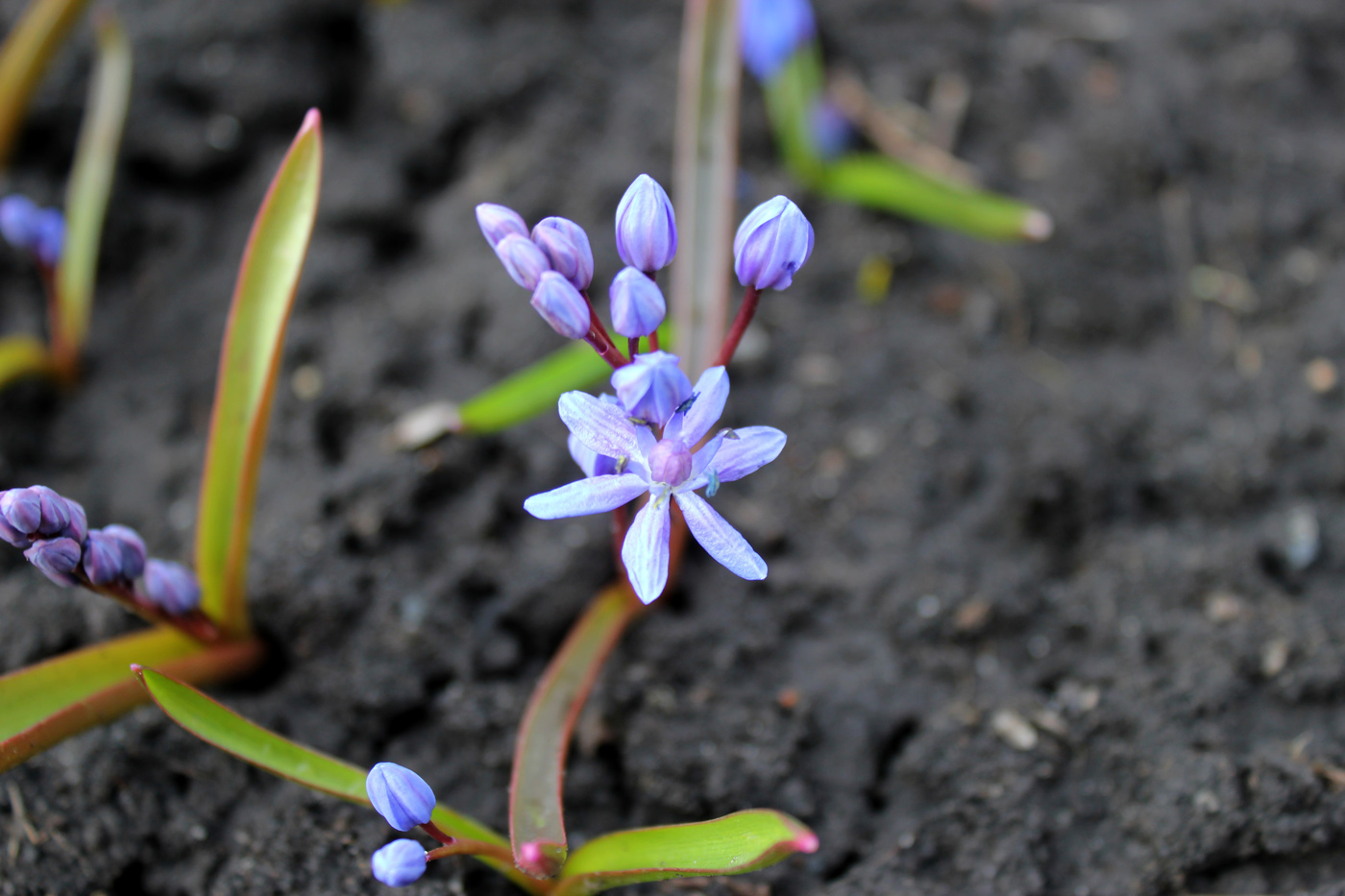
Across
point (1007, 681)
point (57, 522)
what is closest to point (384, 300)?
point (57, 522)

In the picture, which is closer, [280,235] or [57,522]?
[57,522]

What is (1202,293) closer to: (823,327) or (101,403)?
(823,327)

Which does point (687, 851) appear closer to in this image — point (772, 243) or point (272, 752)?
point (272, 752)

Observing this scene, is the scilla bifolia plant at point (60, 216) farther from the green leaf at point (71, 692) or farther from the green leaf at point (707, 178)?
the green leaf at point (707, 178)

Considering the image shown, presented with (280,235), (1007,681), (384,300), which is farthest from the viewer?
(384,300)

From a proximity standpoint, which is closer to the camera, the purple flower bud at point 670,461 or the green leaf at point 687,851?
the green leaf at point 687,851

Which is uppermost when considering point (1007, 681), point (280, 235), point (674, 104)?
point (280, 235)

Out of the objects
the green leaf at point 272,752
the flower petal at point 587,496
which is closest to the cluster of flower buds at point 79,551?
the green leaf at point 272,752
